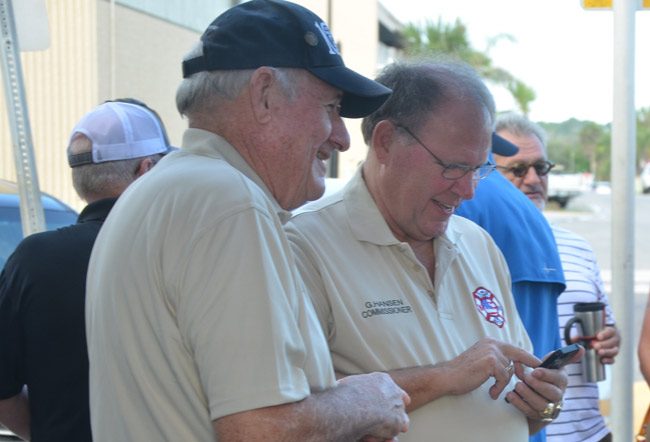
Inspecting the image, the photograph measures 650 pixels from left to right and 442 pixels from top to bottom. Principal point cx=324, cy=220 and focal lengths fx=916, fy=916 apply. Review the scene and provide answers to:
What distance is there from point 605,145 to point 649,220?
245 feet

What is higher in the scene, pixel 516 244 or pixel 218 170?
pixel 218 170

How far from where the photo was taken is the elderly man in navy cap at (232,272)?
1563 millimetres

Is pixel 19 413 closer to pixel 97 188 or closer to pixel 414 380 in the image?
pixel 97 188

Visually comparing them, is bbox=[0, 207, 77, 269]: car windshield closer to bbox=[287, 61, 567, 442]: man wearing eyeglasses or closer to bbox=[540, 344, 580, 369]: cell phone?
bbox=[287, 61, 567, 442]: man wearing eyeglasses

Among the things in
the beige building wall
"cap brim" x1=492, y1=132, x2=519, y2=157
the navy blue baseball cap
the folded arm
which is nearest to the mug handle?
"cap brim" x1=492, y1=132, x2=519, y2=157

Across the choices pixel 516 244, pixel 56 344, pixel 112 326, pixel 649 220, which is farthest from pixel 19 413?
pixel 649 220

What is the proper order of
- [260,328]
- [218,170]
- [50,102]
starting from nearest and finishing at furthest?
1. [260,328]
2. [218,170]
3. [50,102]

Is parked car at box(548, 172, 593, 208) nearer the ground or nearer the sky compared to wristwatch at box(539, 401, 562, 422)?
nearer the ground

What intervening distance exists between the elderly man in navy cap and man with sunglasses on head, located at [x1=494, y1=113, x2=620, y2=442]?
2.15 metres

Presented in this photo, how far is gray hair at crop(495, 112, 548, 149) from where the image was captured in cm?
446

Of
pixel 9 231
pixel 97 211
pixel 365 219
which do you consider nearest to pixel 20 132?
pixel 97 211

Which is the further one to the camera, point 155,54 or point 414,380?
point 155,54

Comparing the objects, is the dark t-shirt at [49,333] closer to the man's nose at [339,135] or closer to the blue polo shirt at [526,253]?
the man's nose at [339,135]

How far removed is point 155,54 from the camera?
1188cm
